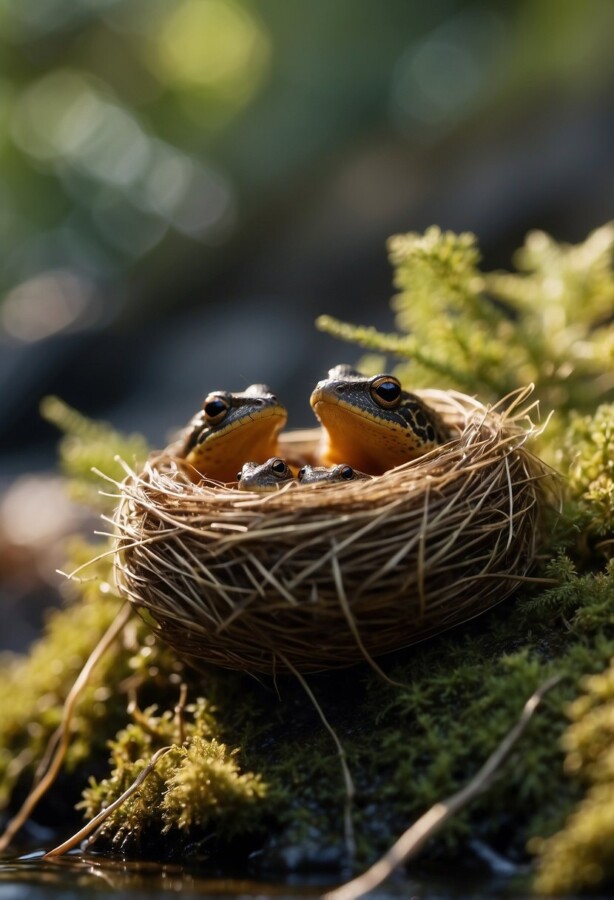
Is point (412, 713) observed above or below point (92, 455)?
below

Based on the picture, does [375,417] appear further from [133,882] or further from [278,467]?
[133,882]

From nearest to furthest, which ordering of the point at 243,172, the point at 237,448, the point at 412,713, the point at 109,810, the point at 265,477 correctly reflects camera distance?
1. the point at 412,713
2. the point at 109,810
3. the point at 265,477
4. the point at 237,448
5. the point at 243,172

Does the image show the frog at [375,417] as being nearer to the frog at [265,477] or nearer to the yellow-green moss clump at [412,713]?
the frog at [265,477]

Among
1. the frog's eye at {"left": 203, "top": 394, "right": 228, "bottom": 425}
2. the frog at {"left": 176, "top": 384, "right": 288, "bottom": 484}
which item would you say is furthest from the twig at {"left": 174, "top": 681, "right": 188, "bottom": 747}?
the frog's eye at {"left": 203, "top": 394, "right": 228, "bottom": 425}

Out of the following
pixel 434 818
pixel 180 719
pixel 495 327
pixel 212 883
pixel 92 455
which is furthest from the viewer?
pixel 495 327

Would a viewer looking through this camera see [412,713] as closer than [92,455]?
Yes

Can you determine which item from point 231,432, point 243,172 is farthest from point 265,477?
point 243,172
